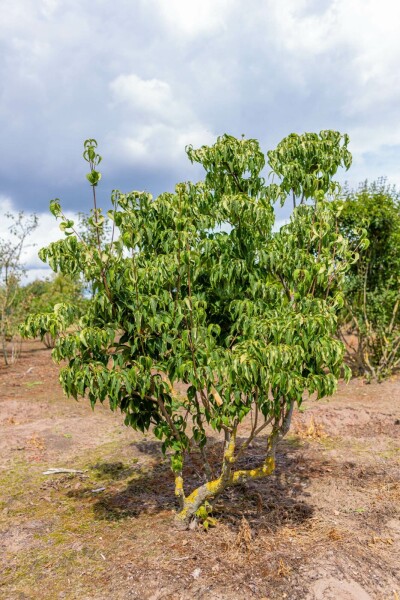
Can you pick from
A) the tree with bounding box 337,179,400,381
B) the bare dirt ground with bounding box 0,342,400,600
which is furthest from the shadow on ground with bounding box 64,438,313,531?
the tree with bounding box 337,179,400,381

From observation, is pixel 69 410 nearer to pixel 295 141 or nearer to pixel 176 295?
pixel 176 295

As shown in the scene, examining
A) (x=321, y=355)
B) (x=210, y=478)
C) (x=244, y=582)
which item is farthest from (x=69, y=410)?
(x=321, y=355)

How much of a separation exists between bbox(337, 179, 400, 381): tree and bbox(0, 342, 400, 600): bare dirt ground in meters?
4.34

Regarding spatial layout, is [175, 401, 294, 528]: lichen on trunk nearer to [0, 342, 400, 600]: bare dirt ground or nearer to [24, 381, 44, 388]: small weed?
[0, 342, 400, 600]: bare dirt ground

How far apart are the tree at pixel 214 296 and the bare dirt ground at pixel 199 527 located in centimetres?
102

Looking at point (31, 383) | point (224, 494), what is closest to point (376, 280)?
point (224, 494)

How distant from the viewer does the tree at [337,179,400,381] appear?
48.3 feet

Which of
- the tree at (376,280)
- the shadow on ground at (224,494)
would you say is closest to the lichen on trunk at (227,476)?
the shadow on ground at (224,494)

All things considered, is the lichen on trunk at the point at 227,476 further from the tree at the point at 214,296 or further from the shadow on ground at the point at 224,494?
the shadow on ground at the point at 224,494

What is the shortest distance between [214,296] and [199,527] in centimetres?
323

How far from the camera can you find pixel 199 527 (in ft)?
20.8

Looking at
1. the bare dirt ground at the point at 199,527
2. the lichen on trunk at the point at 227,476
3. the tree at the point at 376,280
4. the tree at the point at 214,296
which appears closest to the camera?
the tree at the point at 214,296

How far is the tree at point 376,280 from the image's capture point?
48.3 feet

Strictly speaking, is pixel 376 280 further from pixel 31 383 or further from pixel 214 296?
pixel 31 383
